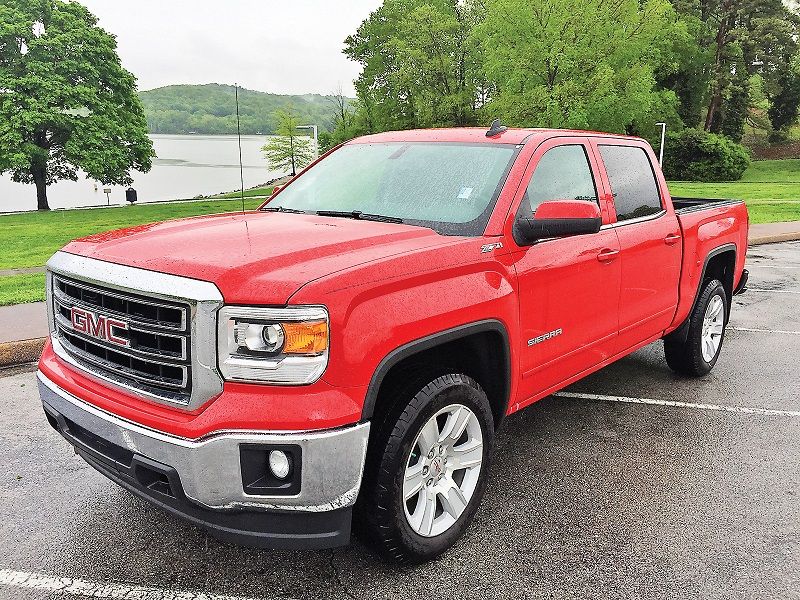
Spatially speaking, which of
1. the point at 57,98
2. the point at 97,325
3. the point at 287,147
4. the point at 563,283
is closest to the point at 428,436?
the point at 563,283

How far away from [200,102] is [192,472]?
441 ft

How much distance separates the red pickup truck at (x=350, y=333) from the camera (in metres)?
2.58

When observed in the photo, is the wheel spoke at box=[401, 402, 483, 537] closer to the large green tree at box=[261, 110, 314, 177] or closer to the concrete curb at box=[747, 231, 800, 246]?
the concrete curb at box=[747, 231, 800, 246]

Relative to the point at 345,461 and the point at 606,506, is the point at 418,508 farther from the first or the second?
the point at 606,506

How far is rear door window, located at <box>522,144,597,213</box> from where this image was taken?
383cm

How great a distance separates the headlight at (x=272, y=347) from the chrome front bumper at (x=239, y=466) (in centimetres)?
22

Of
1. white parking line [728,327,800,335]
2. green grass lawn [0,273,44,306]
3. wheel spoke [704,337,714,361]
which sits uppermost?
green grass lawn [0,273,44,306]

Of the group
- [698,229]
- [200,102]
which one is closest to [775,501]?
[698,229]

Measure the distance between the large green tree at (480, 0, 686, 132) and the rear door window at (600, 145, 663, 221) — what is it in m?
27.9

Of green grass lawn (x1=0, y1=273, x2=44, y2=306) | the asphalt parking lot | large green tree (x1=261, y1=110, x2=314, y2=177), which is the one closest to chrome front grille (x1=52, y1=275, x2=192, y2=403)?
the asphalt parking lot

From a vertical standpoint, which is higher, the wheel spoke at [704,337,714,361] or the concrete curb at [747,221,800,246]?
the wheel spoke at [704,337,714,361]

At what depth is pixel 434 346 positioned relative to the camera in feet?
10.1

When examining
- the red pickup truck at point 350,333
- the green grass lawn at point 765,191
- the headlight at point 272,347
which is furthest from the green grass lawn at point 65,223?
the headlight at point 272,347

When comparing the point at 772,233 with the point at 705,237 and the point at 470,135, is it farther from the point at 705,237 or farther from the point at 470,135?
the point at 470,135
